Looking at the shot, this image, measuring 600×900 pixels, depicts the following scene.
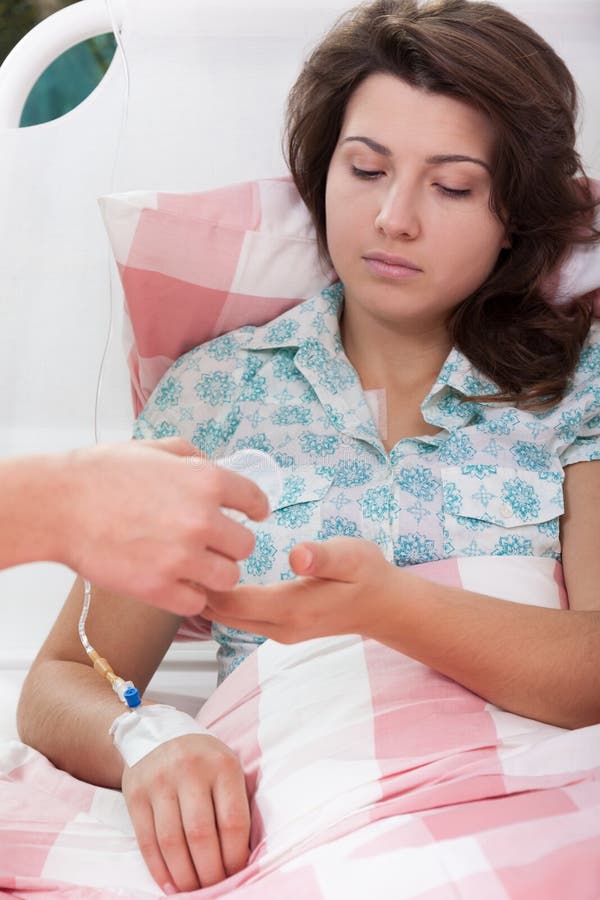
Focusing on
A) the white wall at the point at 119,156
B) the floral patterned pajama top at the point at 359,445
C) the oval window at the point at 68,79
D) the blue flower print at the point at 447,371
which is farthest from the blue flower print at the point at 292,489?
the oval window at the point at 68,79

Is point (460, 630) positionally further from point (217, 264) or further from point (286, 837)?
point (217, 264)

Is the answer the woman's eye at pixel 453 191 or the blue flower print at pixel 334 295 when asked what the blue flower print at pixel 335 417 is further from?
the woman's eye at pixel 453 191

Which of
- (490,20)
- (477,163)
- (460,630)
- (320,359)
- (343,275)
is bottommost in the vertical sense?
(460,630)

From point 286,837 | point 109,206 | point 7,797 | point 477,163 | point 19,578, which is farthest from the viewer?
point 19,578

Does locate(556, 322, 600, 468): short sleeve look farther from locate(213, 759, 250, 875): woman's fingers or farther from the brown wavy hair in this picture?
locate(213, 759, 250, 875): woman's fingers

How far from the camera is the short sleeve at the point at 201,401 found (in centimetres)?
142

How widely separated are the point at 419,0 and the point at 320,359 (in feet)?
1.78

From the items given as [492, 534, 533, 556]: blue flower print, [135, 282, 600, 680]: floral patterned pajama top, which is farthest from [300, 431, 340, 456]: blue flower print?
[492, 534, 533, 556]: blue flower print

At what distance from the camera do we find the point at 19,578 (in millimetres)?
1640

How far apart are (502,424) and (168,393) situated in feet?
1.35

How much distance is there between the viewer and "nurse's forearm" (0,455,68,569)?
0.82 m

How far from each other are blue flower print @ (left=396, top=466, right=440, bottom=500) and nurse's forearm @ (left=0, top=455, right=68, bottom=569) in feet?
1.86

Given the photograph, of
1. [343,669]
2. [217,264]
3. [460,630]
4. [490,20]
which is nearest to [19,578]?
[217,264]

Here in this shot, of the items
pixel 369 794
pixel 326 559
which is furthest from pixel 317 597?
pixel 369 794
